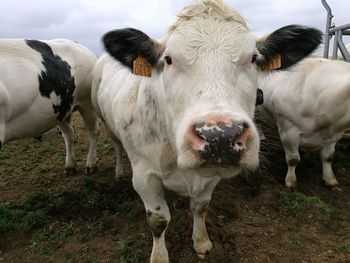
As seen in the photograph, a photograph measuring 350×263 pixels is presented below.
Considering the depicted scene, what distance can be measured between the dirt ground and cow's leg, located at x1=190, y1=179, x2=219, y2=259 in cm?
9

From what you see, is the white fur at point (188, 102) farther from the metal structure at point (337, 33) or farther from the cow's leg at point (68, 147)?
the metal structure at point (337, 33)

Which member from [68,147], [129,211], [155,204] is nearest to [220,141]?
[155,204]

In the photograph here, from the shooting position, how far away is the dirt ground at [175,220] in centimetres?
392

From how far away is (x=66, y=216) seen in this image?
4770 mm

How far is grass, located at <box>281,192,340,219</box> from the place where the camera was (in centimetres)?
464

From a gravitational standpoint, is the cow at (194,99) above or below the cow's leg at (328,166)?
above

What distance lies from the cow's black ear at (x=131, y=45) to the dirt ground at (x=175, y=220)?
6.30ft

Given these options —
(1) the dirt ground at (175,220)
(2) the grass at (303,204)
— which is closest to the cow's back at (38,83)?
(1) the dirt ground at (175,220)

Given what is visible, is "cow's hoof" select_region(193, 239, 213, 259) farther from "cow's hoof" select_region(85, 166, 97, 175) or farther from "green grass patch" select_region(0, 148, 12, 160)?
"green grass patch" select_region(0, 148, 12, 160)

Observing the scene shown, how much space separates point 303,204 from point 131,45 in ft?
9.86

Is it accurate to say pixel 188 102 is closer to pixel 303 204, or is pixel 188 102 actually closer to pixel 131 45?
pixel 131 45

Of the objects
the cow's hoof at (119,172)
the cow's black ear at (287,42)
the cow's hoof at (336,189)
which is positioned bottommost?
the cow's hoof at (336,189)

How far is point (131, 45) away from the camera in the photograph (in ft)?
9.85

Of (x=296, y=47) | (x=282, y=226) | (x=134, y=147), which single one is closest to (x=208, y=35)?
(x=296, y=47)
